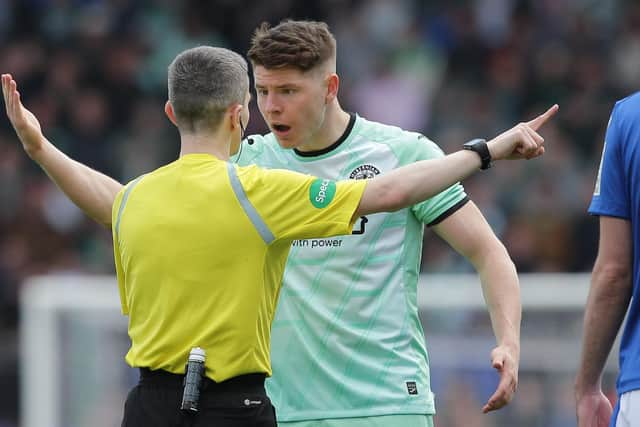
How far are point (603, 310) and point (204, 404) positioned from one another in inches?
50.6

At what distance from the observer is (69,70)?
13664mm

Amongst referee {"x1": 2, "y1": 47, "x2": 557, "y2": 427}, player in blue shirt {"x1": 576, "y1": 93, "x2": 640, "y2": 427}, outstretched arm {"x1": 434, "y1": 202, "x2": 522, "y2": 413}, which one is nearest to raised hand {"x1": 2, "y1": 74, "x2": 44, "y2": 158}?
referee {"x1": 2, "y1": 47, "x2": 557, "y2": 427}

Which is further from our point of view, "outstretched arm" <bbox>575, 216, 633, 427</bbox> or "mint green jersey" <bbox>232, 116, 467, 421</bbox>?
"mint green jersey" <bbox>232, 116, 467, 421</bbox>

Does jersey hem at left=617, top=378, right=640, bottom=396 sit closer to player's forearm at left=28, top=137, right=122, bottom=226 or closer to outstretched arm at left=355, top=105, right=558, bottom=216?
outstretched arm at left=355, top=105, right=558, bottom=216

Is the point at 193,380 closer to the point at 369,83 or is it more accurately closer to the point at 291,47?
the point at 291,47

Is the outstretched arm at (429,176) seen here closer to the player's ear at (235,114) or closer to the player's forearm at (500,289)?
the player's ear at (235,114)

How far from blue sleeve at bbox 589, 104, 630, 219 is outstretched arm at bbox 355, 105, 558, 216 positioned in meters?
0.22

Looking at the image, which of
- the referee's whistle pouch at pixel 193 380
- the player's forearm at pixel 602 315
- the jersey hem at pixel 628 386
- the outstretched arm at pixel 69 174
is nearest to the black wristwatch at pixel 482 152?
the player's forearm at pixel 602 315

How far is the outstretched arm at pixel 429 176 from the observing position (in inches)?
161

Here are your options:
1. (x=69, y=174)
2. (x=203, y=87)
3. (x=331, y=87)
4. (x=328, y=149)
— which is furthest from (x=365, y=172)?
(x=69, y=174)

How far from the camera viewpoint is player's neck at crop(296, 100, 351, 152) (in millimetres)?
4973

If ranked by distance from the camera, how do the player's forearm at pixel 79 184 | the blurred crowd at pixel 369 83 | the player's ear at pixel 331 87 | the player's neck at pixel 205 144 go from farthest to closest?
the blurred crowd at pixel 369 83 → the player's ear at pixel 331 87 → the player's forearm at pixel 79 184 → the player's neck at pixel 205 144

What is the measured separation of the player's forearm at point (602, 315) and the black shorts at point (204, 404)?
3.40 ft

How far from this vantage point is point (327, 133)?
4980 millimetres
